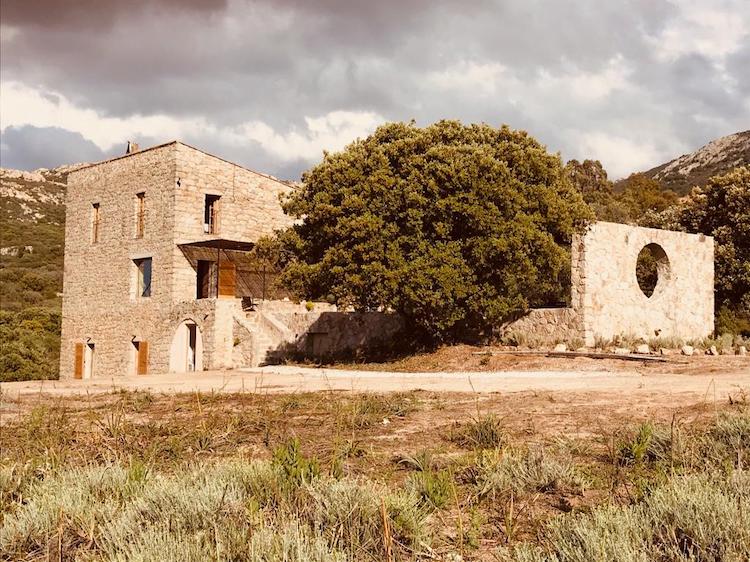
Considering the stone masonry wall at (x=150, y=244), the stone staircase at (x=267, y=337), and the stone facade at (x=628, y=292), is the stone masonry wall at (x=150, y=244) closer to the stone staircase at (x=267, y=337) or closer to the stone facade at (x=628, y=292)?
the stone staircase at (x=267, y=337)

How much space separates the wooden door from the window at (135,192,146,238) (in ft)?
16.4

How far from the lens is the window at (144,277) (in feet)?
103

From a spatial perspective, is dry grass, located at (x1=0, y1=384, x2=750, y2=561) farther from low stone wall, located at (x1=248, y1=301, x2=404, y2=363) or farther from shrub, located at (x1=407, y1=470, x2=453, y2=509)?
low stone wall, located at (x1=248, y1=301, x2=404, y2=363)

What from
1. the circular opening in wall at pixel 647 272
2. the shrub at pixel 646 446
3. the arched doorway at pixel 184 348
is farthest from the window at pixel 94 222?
the shrub at pixel 646 446

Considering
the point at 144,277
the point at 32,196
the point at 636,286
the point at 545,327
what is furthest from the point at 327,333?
the point at 32,196

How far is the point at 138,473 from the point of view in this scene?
625cm

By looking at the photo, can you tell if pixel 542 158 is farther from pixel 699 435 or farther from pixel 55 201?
pixel 55 201

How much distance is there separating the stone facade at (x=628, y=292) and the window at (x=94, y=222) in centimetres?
2216

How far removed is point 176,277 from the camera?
29688 millimetres

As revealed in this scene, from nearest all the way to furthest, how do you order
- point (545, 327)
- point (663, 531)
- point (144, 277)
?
1. point (663, 531)
2. point (545, 327)
3. point (144, 277)

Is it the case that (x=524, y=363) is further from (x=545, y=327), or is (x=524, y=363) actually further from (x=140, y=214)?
(x=140, y=214)

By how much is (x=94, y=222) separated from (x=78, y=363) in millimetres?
7030

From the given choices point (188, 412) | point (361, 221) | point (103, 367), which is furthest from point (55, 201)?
point (188, 412)

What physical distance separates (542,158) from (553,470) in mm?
17544
